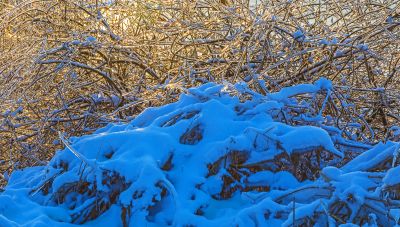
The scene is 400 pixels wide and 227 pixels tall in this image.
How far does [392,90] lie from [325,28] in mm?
870

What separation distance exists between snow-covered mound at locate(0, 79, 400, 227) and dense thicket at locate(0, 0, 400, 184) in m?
1.04

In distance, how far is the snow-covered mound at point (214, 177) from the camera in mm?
2695

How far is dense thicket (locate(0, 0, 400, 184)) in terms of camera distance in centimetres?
486

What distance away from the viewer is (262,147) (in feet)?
10.3

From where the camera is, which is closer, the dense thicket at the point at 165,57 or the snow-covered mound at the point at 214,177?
the snow-covered mound at the point at 214,177

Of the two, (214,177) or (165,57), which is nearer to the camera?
(214,177)

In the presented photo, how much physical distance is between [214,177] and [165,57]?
290cm

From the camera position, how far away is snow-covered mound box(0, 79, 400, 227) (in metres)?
2.70

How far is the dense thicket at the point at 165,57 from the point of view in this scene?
4863 millimetres

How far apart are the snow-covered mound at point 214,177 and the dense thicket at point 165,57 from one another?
1.04 m

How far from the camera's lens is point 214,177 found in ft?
10.1

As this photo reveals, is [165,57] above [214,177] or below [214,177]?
above

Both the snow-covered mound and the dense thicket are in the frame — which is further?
the dense thicket

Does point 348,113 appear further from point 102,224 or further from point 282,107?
point 102,224
